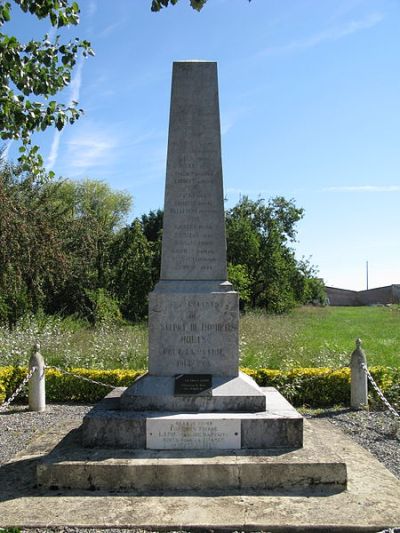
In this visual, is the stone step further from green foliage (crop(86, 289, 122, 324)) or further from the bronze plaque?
green foliage (crop(86, 289, 122, 324))

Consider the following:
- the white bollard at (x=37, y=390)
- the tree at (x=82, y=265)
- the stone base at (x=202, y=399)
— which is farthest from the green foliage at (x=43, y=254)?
the stone base at (x=202, y=399)

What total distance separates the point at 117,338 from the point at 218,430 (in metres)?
7.83

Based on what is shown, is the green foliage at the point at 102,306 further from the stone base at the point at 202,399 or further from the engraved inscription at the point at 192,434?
the engraved inscription at the point at 192,434

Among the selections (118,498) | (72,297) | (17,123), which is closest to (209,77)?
(17,123)

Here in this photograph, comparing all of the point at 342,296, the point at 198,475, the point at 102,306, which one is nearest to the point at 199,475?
the point at 198,475

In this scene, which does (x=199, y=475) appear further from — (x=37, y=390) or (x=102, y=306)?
(x=102, y=306)

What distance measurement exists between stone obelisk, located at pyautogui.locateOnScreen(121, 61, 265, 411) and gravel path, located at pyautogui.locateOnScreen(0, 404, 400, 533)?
7.09ft

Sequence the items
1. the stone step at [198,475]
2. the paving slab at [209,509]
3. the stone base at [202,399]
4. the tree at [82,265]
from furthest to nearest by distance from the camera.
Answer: the tree at [82,265] < the stone base at [202,399] < the stone step at [198,475] < the paving slab at [209,509]

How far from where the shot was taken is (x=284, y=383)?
32.1ft

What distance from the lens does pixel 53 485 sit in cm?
498

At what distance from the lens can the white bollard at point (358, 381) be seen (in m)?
8.95

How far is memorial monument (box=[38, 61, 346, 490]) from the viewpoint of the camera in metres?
4.93

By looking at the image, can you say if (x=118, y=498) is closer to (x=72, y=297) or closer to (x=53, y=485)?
(x=53, y=485)

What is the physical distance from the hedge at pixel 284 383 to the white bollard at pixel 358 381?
0.35 meters
